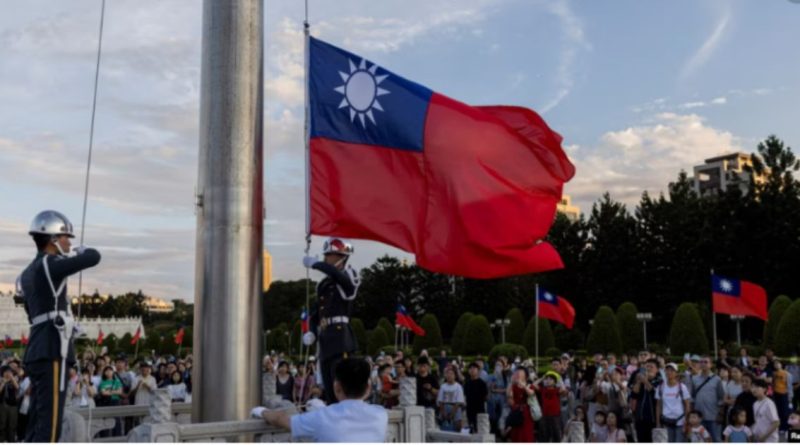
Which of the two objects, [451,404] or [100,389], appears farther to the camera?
[100,389]

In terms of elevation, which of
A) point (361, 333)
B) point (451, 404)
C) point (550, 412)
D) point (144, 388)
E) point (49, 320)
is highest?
point (361, 333)

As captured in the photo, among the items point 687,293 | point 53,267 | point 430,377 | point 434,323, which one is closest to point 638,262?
point 687,293

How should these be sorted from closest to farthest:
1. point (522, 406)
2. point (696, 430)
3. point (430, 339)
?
point (696, 430), point (522, 406), point (430, 339)

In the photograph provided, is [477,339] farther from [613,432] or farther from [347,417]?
[347,417]

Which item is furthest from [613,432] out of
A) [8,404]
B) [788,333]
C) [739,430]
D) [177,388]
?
[788,333]

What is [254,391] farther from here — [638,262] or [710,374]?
[638,262]

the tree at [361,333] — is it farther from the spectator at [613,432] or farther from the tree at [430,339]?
the spectator at [613,432]

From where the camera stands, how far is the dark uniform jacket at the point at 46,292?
25.0 feet

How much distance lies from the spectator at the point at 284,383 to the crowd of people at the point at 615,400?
0.03 metres

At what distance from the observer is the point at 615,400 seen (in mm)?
18453

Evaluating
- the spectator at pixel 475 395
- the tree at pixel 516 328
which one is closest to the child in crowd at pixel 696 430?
the spectator at pixel 475 395

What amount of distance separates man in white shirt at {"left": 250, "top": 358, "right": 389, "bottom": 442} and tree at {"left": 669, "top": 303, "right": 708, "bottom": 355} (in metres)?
46.9

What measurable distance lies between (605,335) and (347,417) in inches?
1952

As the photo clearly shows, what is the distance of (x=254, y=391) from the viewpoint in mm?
9617
